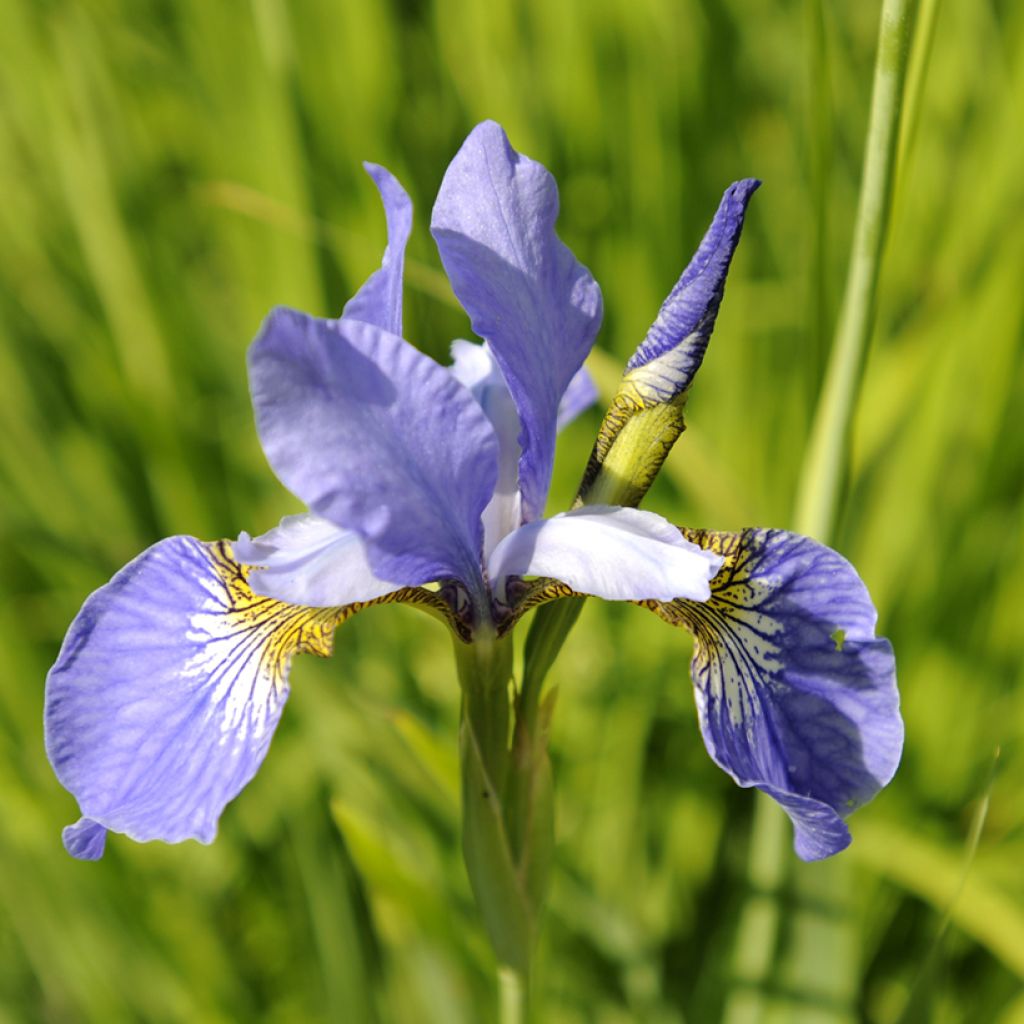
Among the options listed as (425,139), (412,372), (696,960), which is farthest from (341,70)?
(696,960)

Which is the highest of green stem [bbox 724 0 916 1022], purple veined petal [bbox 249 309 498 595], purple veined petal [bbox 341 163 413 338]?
purple veined petal [bbox 341 163 413 338]

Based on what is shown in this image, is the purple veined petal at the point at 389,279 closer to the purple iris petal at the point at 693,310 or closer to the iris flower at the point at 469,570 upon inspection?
the iris flower at the point at 469,570

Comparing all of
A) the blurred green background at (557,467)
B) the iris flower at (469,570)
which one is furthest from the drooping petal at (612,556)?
the blurred green background at (557,467)

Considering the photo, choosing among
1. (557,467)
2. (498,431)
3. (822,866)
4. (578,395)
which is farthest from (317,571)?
(557,467)

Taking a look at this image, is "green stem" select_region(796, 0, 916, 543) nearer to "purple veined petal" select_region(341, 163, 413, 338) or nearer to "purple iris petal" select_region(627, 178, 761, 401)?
"purple iris petal" select_region(627, 178, 761, 401)

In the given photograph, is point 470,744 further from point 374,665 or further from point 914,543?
point 914,543

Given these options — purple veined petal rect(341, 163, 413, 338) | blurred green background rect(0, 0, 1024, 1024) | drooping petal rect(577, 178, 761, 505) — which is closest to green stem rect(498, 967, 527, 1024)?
blurred green background rect(0, 0, 1024, 1024)

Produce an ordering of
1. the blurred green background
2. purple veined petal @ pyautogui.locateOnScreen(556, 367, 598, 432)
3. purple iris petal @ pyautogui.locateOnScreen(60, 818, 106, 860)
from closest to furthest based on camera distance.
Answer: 1. purple iris petal @ pyautogui.locateOnScreen(60, 818, 106, 860)
2. purple veined petal @ pyautogui.locateOnScreen(556, 367, 598, 432)
3. the blurred green background
